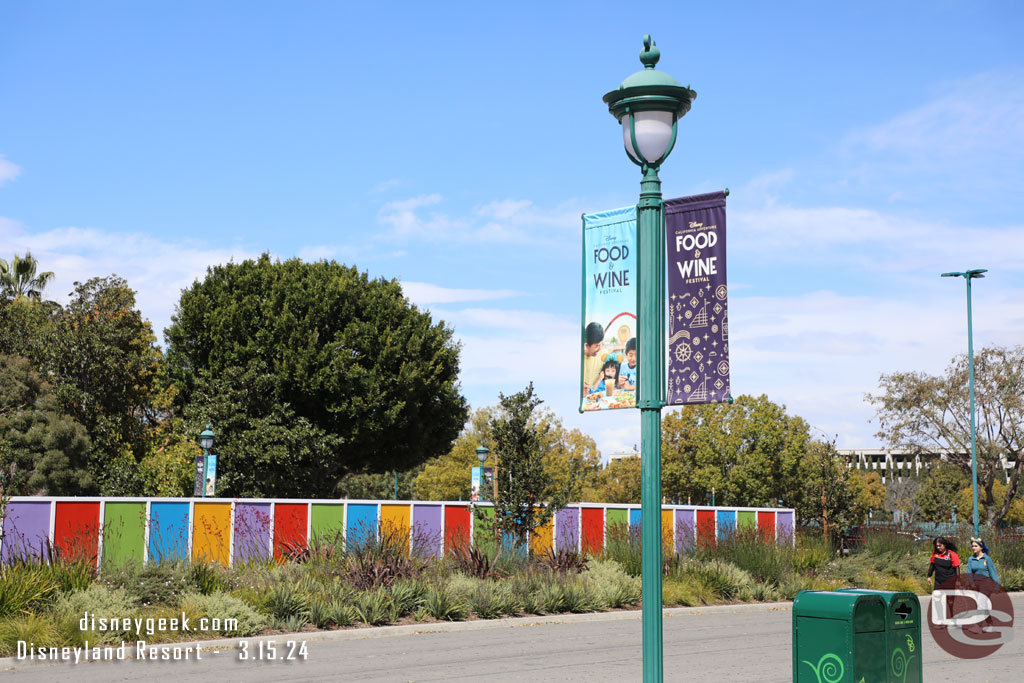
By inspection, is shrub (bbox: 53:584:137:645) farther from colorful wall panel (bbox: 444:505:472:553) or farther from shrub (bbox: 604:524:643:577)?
colorful wall panel (bbox: 444:505:472:553)

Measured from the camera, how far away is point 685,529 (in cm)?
2559

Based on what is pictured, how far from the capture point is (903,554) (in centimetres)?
2741

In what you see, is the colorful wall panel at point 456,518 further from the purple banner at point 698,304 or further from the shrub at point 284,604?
the purple banner at point 698,304

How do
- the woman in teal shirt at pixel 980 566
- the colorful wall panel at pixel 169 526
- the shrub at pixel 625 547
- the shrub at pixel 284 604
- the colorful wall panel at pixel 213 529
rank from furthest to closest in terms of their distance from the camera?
the colorful wall panel at pixel 213 529, the colorful wall panel at pixel 169 526, the shrub at pixel 625 547, the woman in teal shirt at pixel 980 566, the shrub at pixel 284 604

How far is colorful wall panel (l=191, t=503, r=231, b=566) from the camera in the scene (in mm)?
22078

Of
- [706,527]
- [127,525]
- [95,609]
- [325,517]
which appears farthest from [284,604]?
[706,527]

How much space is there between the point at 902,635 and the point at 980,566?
11.7 metres

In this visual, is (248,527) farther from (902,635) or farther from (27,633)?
(902,635)

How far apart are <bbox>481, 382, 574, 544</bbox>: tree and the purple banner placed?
1372 cm

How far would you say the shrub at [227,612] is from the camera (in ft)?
45.8

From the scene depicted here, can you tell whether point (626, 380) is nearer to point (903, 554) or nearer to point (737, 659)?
point (737, 659)

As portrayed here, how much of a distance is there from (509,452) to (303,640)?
747cm

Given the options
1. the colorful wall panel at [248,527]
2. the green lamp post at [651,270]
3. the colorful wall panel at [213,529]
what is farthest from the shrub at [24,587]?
the green lamp post at [651,270]

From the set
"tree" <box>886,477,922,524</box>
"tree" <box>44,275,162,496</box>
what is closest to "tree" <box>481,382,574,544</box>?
"tree" <box>44,275,162,496</box>
